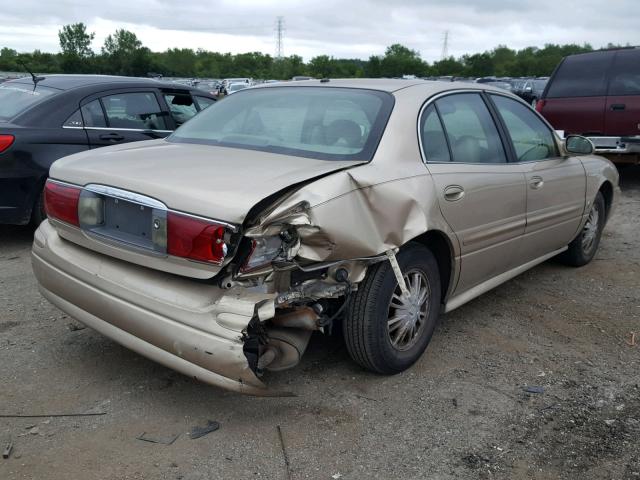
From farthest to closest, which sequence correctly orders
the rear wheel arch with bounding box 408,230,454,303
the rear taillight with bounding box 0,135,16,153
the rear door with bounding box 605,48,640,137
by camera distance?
1. the rear door with bounding box 605,48,640,137
2. the rear taillight with bounding box 0,135,16,153
3. the rear wheel arch with bounding box 408,230,454,303

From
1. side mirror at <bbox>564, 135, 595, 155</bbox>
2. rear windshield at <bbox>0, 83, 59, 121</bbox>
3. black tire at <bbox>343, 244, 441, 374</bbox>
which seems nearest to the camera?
black tire at <bbox>343, 244, 441, 374</bbox>

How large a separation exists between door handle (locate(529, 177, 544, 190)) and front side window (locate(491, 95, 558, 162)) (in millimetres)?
149

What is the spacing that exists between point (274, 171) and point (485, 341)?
6.29ft

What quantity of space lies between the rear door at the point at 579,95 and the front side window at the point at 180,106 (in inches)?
206

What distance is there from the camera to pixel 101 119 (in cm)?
594

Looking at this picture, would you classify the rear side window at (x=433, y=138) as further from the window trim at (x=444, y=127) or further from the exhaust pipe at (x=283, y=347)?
the exhaust pipe at (x=283, y=347)

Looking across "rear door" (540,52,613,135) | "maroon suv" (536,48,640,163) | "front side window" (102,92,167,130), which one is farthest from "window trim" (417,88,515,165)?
"rear door" (540,52,613,135)

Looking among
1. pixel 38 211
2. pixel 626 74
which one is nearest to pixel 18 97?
pixel 38 211

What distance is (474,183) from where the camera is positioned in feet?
11.9

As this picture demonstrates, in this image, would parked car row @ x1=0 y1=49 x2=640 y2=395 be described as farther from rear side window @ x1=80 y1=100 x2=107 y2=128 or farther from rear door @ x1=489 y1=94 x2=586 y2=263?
rear side window @ x1=80 y1=100 x2=107 y2=128

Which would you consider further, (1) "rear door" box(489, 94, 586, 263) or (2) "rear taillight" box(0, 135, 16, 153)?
(2) "rear taillight" box(0, 135, 16, 153)

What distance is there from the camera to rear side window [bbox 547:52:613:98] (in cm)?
879

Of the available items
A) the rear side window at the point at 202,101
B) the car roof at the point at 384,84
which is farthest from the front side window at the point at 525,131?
the rear side window at the point at 202,101

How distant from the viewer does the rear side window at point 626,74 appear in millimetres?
8484
